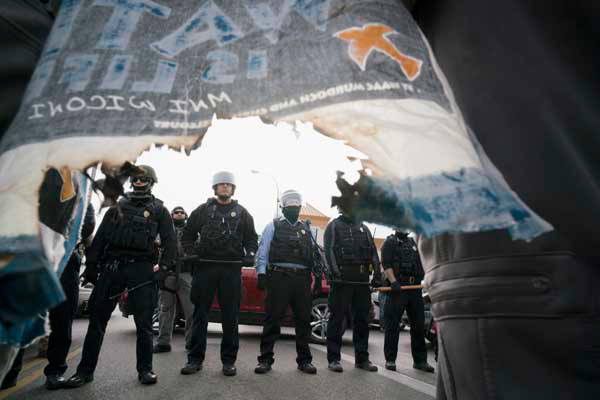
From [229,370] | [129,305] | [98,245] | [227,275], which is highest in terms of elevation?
[98,245]

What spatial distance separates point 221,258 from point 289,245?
0.89 m

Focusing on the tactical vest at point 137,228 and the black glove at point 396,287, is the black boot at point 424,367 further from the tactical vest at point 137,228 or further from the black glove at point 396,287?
the tactical vest at point 137,228

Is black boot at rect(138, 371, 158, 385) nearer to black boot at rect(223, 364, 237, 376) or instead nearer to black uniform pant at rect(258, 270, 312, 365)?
black boot at rect(223, 364, 237, 376)

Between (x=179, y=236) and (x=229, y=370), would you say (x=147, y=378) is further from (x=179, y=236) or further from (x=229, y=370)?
(x=179, y=236)

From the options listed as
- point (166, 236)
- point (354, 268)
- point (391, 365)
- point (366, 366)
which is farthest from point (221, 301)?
point (391, 365)

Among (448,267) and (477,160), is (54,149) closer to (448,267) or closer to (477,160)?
(477,160)

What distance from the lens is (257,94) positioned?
75 centimetres

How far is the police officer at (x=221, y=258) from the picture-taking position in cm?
428

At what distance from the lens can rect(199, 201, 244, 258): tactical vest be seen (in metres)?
4.55

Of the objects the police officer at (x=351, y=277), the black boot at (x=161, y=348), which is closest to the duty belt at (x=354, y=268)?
the police officer at (x=351, y=277)

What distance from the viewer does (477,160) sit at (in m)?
0.68

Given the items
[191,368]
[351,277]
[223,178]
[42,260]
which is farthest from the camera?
[351,277]

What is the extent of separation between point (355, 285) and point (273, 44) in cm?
480

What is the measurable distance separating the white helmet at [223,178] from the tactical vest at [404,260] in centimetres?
238
